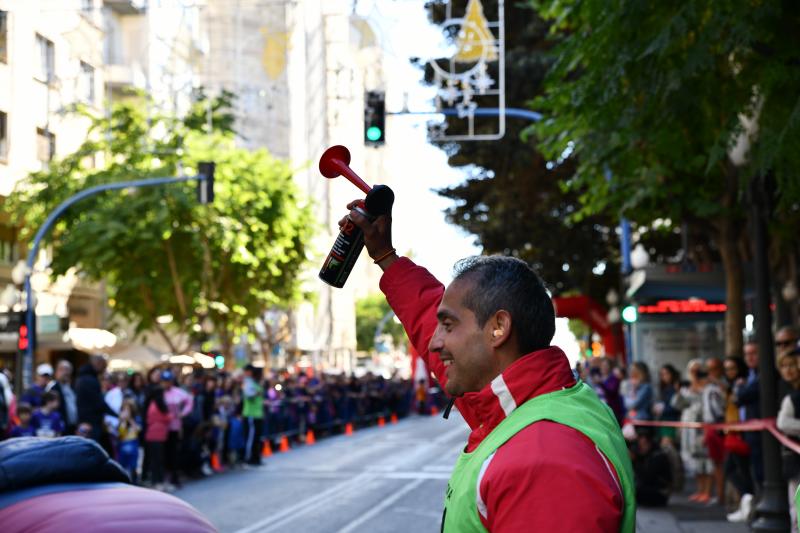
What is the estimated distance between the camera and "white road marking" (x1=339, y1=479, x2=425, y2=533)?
14496 millimetres

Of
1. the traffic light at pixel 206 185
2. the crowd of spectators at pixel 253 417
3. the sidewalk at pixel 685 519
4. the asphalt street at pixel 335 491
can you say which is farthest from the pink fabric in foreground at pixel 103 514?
the traffic light at pixel 206 185

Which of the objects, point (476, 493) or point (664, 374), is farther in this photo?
point (664, 374)

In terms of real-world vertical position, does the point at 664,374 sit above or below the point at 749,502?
above

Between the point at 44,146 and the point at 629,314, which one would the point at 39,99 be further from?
the point at 629,314

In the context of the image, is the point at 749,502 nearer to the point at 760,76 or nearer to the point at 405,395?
the point at 760,76

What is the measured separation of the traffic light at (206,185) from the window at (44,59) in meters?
14.2

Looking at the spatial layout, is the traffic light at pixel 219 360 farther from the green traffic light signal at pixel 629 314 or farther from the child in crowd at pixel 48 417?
the child in crowd at pixel 48 417

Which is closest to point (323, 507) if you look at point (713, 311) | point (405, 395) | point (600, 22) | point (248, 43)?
point (600, 22)

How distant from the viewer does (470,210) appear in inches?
1248

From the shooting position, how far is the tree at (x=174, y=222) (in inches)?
1473

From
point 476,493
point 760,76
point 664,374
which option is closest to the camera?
point 476,493

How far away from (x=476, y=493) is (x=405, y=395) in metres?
49.1

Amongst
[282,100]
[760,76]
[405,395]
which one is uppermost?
[282,100]

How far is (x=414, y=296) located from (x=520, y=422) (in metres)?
1.31
